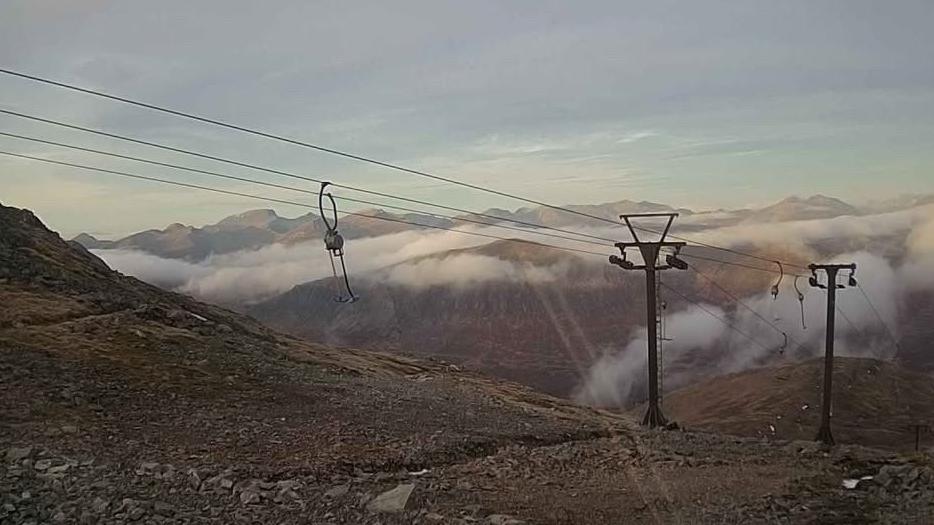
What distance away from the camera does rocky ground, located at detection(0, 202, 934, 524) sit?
1482 centimetres

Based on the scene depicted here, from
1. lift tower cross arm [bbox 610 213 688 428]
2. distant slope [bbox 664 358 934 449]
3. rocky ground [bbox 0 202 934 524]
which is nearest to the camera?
rocky ground [bbox 0 202 934 524]

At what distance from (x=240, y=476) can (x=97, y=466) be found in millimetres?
A: 2839

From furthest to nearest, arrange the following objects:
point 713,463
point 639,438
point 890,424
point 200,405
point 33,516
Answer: point 890,424 → point 639,438 → point 200,405 → point 713,463 → point 33,516

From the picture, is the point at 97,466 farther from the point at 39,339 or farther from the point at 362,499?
the point at 39,339

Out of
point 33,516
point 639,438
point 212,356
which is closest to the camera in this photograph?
point 33,516

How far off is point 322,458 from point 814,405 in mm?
160637

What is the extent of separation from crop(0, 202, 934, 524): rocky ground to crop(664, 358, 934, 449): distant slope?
111m

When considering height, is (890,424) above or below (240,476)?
below

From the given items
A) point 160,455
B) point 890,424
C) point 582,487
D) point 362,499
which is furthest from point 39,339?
point 890,424

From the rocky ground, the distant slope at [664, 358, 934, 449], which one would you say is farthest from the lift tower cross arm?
the distant slope at [664, 358, 934, 449]

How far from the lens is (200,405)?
933 inches

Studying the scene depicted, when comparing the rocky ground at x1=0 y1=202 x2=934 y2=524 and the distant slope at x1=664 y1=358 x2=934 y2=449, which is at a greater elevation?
the rocky ground at x1=0 y1=202 x2=934 y2=524

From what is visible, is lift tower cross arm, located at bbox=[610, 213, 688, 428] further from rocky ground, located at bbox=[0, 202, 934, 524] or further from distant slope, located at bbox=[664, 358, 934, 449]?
distant slope, located at bbox=[664, 358, 934, 449]

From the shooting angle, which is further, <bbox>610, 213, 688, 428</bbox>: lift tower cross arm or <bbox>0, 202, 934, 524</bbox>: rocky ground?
<bbox>610, 213, 688, 428</bbox>: lift tower cross arm
